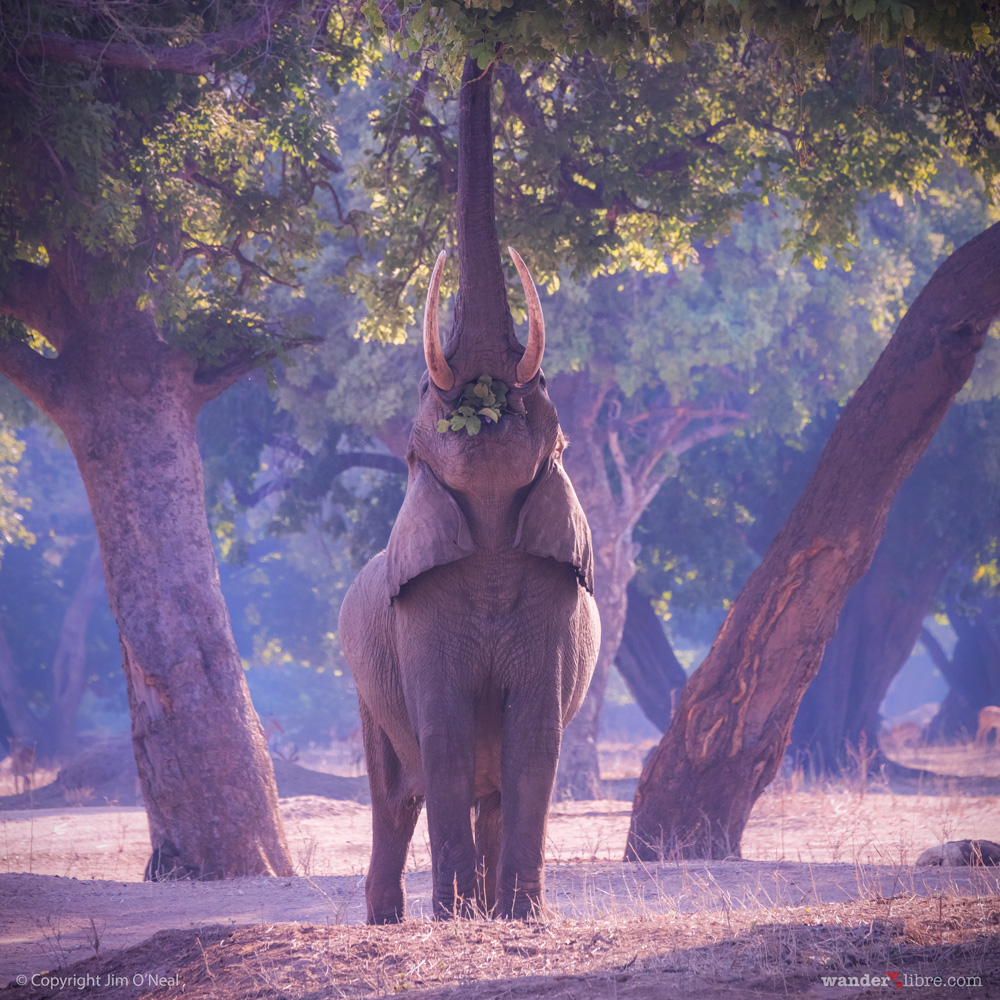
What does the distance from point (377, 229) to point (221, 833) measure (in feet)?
20.9

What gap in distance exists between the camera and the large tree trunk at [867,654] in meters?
22.6

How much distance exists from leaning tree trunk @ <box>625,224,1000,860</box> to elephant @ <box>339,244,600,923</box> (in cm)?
435

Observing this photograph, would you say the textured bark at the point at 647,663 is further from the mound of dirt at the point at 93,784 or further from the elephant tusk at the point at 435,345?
the elephant tusk at the point at 435,345

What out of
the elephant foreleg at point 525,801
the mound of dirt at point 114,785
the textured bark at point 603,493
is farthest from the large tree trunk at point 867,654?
the elephant foreleg at point 525,801

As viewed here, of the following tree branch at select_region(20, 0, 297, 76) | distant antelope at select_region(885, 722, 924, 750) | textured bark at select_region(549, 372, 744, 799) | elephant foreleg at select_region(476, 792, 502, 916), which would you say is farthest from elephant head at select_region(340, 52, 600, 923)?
distant antelope at select_region(885, 722, 924, 750)

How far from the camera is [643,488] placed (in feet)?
67.5

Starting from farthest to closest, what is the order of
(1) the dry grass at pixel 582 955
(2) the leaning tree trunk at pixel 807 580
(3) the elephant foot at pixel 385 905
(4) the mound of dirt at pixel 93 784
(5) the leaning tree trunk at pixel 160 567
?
(4) the mound of dirt at pixel 93 784 → (2) the leaning tree trunk at pixel 807 580 → (5) the leaning tree trunk at pixel 160 567 → (3) the elephant foot at pixel 385 905 → (1) the dry grass at pixel 582 955

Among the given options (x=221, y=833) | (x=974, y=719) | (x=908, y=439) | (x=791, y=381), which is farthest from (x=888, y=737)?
(x=221, y=833)

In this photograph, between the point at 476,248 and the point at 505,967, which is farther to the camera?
the point at 476,248

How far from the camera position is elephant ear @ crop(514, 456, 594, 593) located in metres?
5.30

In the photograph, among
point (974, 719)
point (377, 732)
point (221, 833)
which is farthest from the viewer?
point (974, 719)

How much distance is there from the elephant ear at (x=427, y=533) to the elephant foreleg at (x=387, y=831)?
4.79 feet

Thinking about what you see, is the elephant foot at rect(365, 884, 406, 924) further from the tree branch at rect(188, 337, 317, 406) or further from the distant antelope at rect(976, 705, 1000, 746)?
the distant antelope at rect(976, 705, 1000, 746)

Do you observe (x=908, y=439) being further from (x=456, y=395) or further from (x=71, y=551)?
(x=71, y=551)
